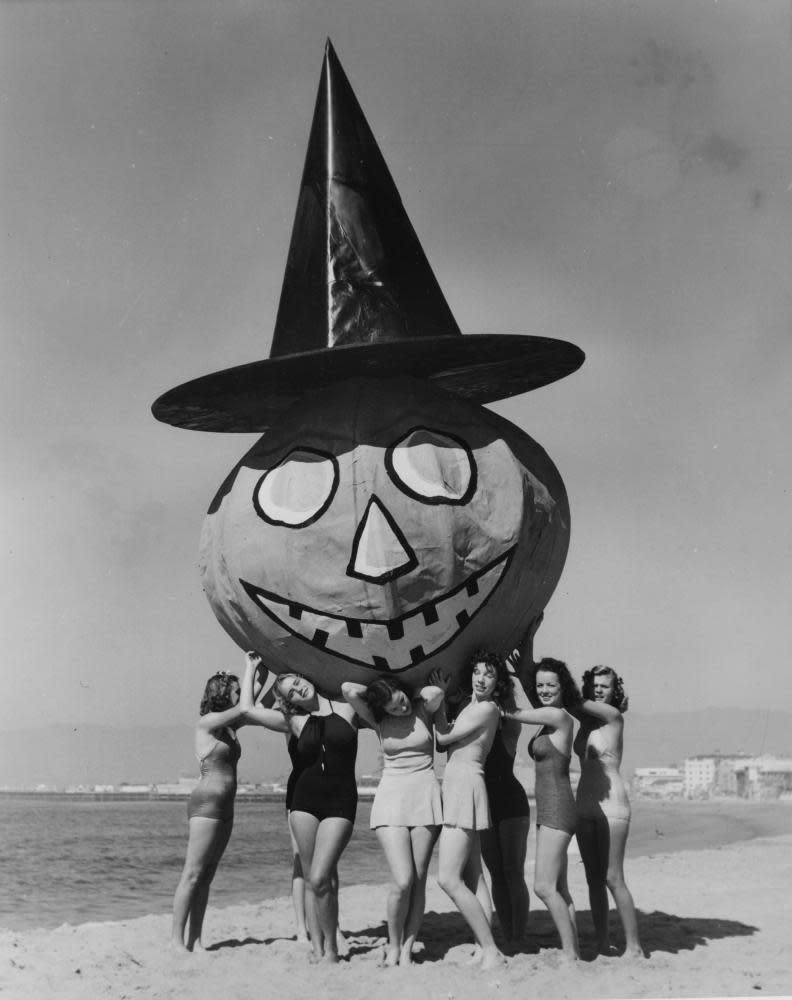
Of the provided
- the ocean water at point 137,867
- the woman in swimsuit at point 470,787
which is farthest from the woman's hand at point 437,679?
the ocean water at point 137,867

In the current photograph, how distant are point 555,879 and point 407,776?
1045mm

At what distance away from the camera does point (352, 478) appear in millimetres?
6488

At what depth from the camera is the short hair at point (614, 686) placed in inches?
271

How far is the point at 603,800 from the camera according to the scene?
662 cm

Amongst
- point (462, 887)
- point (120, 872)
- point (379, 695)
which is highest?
point (379, 695)

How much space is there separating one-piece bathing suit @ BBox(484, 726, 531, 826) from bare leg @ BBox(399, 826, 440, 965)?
720 millimetres

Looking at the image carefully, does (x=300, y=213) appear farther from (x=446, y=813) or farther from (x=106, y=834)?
(x=106, y=834)

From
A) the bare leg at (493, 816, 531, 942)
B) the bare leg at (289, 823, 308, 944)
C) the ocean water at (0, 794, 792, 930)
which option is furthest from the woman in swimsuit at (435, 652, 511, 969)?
the ocean water at (0, 794, 792, 930)

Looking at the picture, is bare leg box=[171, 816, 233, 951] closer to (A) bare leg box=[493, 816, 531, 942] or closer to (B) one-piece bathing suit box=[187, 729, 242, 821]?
(B) one-piece bathing suit box=[187, 729, 242, 821]

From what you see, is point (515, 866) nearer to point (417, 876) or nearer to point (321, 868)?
point (417, 876)

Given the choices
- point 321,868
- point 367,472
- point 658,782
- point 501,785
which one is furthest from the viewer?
point 658,782

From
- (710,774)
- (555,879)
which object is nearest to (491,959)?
(555,879)

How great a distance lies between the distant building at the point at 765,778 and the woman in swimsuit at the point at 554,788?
78.8 meters

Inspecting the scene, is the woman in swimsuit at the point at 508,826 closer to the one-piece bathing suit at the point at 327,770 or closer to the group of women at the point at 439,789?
the group of women at the point at 439,789
